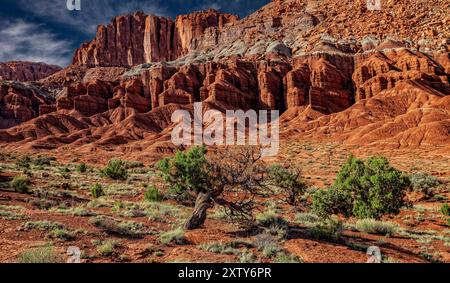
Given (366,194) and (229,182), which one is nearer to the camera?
(229,182)

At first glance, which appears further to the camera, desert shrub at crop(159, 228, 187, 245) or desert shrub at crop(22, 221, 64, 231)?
desert shrub at crop(22, 221, 64, 231)

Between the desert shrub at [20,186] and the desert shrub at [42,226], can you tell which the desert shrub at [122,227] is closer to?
the desert shrub at [42,226]

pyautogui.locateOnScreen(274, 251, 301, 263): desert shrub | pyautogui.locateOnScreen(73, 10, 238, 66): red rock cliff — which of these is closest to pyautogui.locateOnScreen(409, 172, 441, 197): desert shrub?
pyautogui.locateOnScreen(274, 251, 301, 263): desert shrub

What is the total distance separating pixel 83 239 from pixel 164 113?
280ft

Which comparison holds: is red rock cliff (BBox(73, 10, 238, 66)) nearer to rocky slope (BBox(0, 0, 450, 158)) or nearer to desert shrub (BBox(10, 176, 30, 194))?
rocky slope (BBox(0, 0, 450, 158))

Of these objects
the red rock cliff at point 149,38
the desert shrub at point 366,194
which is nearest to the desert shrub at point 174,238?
the desert shrub at point 366,194

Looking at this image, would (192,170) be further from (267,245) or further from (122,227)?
(267,245)

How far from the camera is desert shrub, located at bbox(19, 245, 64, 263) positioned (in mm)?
7422

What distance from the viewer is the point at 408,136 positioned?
56.2 meters

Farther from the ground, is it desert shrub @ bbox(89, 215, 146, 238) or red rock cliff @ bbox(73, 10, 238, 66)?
red rock cliff @ bbox(73, 10, 238, 66)

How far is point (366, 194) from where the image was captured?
17938 mm

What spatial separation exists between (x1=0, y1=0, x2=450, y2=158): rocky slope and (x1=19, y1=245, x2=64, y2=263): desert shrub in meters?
53.4

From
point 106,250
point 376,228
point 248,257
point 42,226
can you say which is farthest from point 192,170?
point 376,228

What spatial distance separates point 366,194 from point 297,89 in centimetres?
7910
